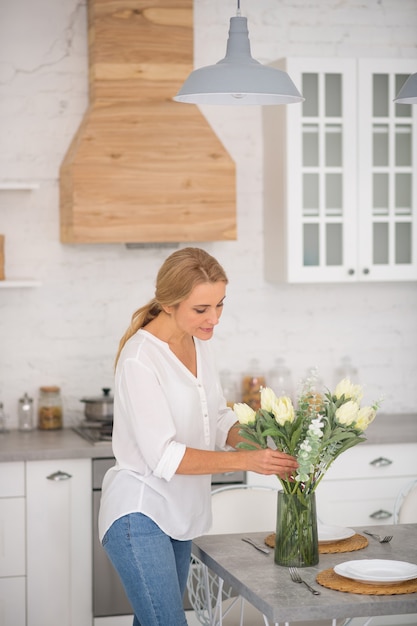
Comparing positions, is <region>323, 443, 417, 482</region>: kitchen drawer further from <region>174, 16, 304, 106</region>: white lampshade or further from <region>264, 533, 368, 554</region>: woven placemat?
<region>174, 16, 304, 106</region>: white lampshade

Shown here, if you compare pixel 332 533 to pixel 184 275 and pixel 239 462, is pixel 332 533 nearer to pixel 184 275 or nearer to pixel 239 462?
pixel 239 462

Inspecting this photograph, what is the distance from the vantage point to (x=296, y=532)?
269 centimetres

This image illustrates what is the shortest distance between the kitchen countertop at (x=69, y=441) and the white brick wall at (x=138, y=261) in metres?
0.23

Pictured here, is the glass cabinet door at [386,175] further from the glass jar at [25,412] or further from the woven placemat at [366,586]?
the woven placemat at [366,586]

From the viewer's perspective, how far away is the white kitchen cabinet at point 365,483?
4457mm

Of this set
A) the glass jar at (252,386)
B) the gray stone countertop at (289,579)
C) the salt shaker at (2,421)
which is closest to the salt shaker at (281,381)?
the glass jar at (252,386)

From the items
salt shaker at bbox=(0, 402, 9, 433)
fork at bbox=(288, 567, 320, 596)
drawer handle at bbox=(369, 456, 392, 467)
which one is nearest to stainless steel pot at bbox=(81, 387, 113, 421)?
salt shaker at bbox=(0, 402, 9, 433)

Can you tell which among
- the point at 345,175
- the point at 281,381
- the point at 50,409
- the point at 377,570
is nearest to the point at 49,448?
the point at 50,409

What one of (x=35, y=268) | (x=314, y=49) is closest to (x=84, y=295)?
(x=35, y=268)

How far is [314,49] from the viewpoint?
16.2 feet

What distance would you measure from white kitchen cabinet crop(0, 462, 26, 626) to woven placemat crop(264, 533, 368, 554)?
1.45 m

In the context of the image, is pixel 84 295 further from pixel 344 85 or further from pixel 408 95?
pixel 408 95

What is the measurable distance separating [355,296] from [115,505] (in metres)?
2.54

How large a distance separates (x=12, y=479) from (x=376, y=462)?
4.99ft
